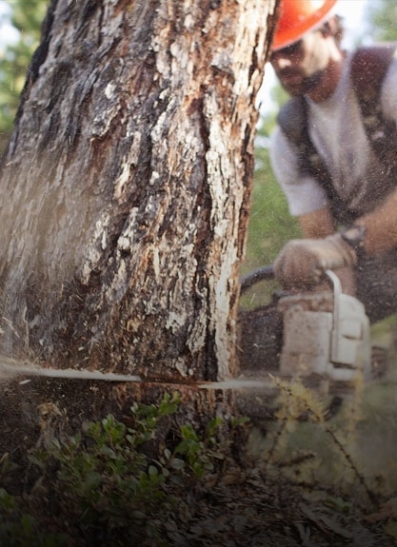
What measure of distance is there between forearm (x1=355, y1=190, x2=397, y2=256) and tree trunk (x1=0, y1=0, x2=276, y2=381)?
1.43 ft

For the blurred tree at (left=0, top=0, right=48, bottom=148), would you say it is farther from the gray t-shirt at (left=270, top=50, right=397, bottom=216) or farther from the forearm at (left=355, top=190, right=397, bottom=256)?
the forearm at (left=355, top=190, right=397, bottom=256)

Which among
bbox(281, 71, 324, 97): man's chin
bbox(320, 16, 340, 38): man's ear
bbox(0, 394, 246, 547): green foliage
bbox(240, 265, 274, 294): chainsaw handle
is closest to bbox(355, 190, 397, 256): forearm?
bbox(240, 265, 274, 294): chainsaw handle

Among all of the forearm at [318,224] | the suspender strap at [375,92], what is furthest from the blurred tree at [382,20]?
the forearm at [318,224]

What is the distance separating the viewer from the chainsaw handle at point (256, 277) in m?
2.90

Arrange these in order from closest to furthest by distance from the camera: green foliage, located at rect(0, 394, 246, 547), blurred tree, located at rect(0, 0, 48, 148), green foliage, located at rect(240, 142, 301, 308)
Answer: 1. green foliage, located at rect(0, 394, 246, 547)
2. green foliage, located at rect(240, 142, 301, 308)
3. blurred tree, located at rect(0, 0, 48, 148)

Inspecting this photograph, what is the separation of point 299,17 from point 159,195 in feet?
2.58

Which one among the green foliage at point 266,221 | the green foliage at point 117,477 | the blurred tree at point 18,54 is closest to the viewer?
the green foliage at point 117,477

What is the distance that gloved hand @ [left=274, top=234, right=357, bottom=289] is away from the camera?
286cm

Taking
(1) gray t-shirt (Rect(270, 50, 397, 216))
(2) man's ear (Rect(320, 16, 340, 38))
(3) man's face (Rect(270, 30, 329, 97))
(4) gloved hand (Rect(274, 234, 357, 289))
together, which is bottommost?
(4) gloved hand (Rect(274, 234, 357, 289))

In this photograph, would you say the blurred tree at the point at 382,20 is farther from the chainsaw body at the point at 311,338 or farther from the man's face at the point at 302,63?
the chainsaw body at the point at 311,338

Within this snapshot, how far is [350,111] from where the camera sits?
2873mm

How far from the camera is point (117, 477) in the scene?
2.83 meters

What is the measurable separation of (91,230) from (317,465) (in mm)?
1142

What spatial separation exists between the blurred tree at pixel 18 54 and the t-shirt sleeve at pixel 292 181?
960 millimetres
